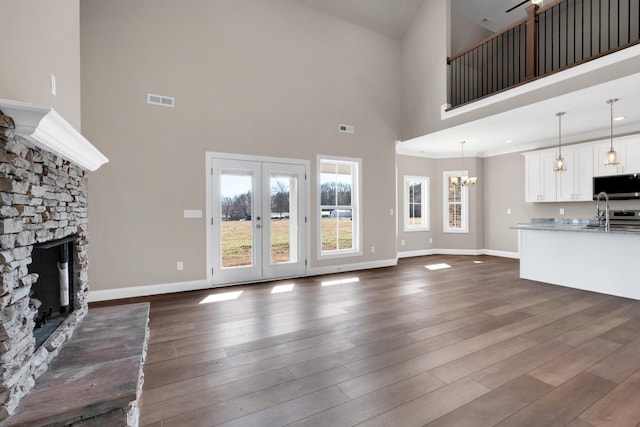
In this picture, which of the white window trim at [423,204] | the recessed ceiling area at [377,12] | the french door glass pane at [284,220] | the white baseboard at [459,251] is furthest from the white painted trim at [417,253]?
the recessed ceiling area at [377,12]

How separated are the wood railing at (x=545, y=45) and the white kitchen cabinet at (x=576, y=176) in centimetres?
173

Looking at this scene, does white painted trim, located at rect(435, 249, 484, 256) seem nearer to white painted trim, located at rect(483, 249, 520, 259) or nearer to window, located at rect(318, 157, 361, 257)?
white painted trim, located at rect(483, 249, 520, 259)

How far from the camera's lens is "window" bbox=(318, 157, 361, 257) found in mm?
5752

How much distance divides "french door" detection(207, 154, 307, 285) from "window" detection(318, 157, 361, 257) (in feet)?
1.55

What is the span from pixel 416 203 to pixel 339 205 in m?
3.12

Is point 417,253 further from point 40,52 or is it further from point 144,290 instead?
point 40,52

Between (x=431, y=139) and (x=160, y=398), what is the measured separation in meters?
6.33

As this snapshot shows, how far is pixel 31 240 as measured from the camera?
163 cm

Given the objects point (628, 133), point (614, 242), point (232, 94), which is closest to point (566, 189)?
point (628, 133)

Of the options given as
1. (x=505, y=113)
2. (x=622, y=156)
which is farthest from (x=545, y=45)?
(x=622, y=156)

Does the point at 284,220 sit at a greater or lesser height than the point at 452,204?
lesser

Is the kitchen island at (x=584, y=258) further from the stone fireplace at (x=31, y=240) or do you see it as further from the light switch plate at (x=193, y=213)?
the stone fireplace at (x=31, y=240)

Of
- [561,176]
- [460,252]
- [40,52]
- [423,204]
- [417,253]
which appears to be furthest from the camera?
[423,204]

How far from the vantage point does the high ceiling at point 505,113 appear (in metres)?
4.11
